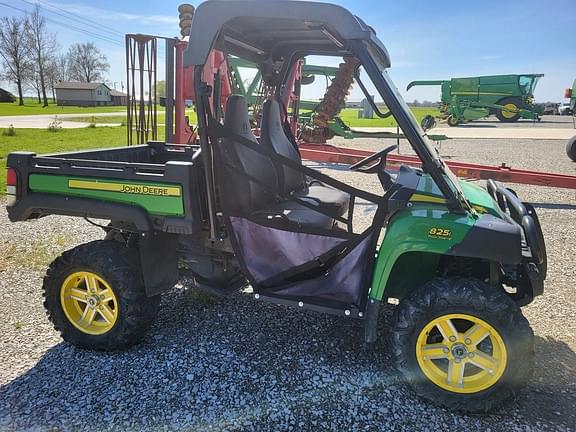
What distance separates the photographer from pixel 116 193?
294cm

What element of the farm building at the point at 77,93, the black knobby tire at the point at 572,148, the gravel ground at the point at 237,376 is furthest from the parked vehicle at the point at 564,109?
the farm building at the point at 77,93

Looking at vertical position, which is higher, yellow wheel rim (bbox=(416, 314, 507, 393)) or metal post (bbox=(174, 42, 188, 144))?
metal post (bbox=(174, 42, 188, 144))

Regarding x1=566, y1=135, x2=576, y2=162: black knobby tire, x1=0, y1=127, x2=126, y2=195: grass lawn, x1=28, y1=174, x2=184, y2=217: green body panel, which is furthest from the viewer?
x1=0, y1=127, x2=126, y2=195: grass lawn

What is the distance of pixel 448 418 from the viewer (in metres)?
2.53

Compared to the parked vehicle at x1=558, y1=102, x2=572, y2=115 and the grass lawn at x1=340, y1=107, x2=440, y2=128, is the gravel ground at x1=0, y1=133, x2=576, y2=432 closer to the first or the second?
the grass lawn at x1=340, y1=107, x2=440, y2=128

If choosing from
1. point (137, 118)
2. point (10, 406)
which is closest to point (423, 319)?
point (10, 406)

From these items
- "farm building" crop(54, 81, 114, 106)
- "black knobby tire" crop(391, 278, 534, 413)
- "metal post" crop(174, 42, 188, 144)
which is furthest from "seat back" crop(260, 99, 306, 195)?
"farm building" crop(54, 81, 114, 106)

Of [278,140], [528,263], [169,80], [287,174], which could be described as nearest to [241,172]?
[287,174]

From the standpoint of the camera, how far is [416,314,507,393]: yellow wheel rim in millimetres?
2508

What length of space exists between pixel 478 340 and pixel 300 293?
1.07 meters

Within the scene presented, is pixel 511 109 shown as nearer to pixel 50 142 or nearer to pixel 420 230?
pixel 50 142

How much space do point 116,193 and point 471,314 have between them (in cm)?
226

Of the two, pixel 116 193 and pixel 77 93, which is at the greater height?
pixel 116 193

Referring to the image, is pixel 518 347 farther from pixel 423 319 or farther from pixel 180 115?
pixel 180 115
